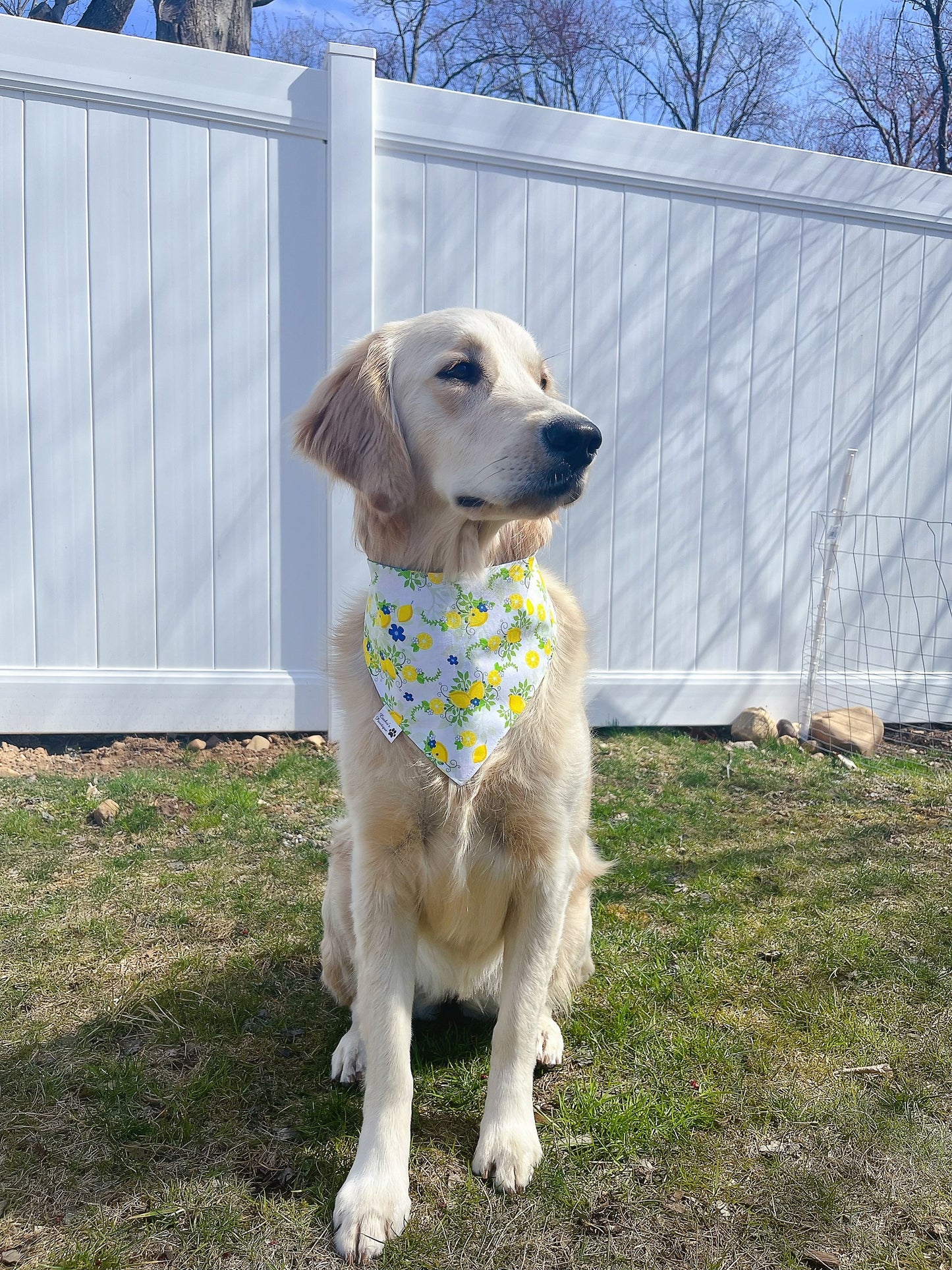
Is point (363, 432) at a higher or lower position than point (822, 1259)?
higher

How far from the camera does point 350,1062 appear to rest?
183 centimetres

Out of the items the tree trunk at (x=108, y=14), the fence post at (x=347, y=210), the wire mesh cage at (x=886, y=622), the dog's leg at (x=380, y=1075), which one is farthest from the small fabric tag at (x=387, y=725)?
the tree trunk at (x=108, y=14)

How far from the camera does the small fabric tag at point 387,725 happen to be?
5.45 ft

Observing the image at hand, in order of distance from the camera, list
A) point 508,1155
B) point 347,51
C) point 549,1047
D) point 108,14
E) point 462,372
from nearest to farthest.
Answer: point 508,1155, point 462,372, point 549,1047, point 347,51, point 108,14

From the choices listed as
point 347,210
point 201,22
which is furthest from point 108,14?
point 347,210

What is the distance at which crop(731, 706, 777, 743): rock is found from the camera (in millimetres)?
4484

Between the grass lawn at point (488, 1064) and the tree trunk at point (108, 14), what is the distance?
8.11 m

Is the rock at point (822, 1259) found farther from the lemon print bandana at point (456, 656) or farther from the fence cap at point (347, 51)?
the fence cap at point (347, 51)

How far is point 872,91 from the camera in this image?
1292cm

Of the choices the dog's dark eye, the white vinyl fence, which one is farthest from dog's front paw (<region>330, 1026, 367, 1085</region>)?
the white vinyl fence

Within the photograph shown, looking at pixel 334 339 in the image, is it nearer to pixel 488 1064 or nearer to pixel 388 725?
pixel 388 725

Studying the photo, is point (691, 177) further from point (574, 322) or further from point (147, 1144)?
point (147, 1144)

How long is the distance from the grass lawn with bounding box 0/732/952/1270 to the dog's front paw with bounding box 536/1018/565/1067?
0.14 ft

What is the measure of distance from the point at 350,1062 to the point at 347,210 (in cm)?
351
